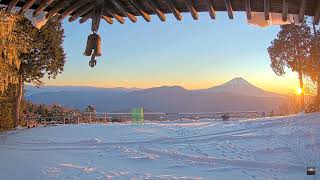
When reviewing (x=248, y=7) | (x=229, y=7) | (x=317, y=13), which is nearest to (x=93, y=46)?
(x=229, y=7)

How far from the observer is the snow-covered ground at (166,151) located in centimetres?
1752

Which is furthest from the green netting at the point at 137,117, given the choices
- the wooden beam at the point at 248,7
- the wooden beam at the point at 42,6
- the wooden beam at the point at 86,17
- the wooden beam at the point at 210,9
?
the wooden beam at the point at 248,7

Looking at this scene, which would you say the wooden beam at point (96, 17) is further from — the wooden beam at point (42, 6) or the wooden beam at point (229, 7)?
the wooden beam at point (229, 7)

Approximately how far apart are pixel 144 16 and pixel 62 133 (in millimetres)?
24544

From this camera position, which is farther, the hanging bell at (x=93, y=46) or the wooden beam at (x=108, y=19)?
the wooden beam at (x=108, y=19)

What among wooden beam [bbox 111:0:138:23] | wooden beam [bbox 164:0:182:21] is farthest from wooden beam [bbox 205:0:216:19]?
wooden beam [bbox 111:0:138:23]

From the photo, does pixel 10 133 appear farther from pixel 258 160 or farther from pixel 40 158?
pixel 258 160

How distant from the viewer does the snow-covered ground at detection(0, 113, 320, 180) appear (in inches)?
690

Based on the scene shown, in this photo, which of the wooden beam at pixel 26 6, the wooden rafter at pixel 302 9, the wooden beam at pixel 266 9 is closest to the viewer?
the wooden rafter at pixel 302 9

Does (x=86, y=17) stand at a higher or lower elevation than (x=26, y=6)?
lower

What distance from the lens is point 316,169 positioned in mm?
17266

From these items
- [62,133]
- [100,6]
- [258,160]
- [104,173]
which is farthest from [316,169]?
[62,133]

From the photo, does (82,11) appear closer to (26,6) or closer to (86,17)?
(86,17)

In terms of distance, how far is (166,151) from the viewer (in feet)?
72.3
